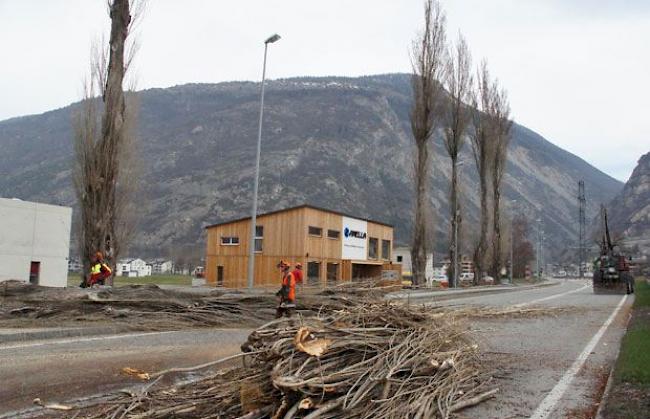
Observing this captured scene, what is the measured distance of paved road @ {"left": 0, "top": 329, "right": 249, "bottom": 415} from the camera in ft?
21.1

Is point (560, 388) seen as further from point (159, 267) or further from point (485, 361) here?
point (159, 267)

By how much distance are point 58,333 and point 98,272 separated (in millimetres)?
5557

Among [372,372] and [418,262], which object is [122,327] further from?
[418,262]

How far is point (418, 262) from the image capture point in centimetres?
3288

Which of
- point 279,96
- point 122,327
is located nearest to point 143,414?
point 122,327

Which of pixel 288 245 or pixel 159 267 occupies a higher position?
pixel 288 245

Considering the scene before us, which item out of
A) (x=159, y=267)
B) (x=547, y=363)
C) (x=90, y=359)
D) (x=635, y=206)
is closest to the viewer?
(x=547, y=363)

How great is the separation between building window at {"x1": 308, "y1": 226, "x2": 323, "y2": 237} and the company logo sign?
9.73ft

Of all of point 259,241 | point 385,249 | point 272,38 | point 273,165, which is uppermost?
point 273,165

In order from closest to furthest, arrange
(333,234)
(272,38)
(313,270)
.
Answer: (272,38) < (313,270) < (333,234)

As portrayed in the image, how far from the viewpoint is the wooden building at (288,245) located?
3600 cm

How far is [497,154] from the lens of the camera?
46250mm

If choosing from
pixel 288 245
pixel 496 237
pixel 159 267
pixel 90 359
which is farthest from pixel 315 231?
pixel 159 267

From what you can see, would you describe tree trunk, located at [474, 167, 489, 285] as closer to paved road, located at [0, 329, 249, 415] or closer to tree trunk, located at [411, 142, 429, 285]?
tree trunk, located at [411, 142, 429, 285]
